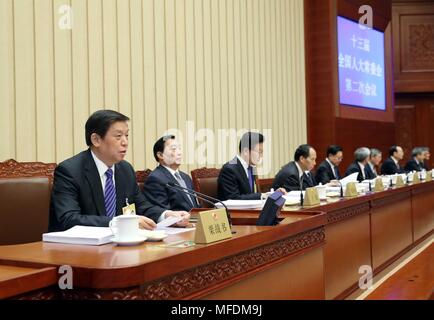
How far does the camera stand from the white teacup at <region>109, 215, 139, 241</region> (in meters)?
1.65

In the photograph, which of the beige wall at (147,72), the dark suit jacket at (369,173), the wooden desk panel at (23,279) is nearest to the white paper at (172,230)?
the wooden desk panel at (23,279)

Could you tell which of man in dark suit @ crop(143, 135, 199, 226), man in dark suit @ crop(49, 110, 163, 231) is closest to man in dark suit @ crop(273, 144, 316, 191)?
man in dark suit @ crop(143, 135, 199, 226)

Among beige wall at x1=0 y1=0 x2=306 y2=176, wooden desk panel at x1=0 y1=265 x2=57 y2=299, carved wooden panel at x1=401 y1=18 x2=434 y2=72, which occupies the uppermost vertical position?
carved wooden panel at x1=401 y1=18 x2=434 y2=72

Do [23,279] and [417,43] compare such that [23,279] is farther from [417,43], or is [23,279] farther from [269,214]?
[417,43]

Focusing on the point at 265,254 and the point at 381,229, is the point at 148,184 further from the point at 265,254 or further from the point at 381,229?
the point at 381,229

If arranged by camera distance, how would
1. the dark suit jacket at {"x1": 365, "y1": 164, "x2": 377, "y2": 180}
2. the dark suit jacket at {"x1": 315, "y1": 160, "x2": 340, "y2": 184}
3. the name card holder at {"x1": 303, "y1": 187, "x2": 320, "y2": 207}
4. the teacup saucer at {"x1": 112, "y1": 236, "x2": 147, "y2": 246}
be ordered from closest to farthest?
the teacup saucer at {"x1": 112, "y1": 236, "x2": 147, "y2": 246} < the name card holder at {"x1": 303, "y1": 187, "x2": 320, "y2": 207} < the dark suit jacket at {"x1": 315, "y1": 160, "x2": 340, "y2": 184} < the dark suit jacket at {"x1": 365, "y1": 164, "x2": 377, "y2": 180}

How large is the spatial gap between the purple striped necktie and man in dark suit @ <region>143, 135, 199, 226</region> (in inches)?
31.3

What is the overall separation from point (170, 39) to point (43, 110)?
5.31 feet

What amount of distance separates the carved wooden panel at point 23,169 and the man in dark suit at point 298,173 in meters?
2.20

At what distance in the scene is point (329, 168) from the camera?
5965 mm

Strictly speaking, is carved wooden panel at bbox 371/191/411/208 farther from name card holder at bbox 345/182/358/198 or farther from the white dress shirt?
the white dress shirt

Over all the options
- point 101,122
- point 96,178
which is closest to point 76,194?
point 96,178
